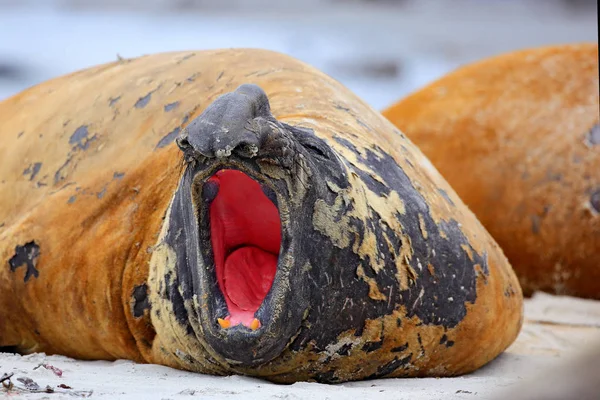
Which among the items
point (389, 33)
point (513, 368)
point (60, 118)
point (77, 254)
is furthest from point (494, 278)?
point (389, 33)

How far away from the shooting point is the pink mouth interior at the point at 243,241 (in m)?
2.92

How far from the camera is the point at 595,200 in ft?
17.4

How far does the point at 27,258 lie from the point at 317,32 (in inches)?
371

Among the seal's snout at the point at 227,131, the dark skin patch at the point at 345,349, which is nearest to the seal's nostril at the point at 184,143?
the seal's snout at the point at 227,131

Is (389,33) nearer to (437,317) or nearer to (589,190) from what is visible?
(589,190)

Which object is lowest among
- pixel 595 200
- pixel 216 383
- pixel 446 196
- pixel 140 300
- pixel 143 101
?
pixel 216 383

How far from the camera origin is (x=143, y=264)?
3438mm

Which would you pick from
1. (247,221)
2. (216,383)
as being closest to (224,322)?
(216,383)

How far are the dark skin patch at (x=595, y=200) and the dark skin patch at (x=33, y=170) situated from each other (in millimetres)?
2645

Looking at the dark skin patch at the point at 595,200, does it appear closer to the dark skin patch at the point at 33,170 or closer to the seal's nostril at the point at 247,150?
the dark skin patch at the point at 33,170

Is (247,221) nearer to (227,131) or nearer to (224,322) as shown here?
(224,322)

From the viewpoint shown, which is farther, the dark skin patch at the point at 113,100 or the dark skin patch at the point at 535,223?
the dark skin patch at the point at 535,223

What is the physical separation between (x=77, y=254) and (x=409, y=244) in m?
1.17

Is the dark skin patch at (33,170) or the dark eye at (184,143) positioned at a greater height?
the dark skin patch at (33,170)
